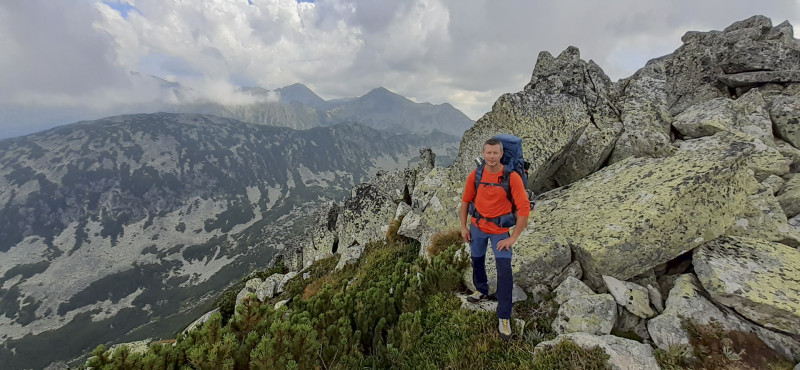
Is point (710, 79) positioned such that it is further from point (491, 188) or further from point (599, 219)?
point (491, 188)

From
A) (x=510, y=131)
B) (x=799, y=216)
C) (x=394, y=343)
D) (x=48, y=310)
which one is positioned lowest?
(x=48, y=310)

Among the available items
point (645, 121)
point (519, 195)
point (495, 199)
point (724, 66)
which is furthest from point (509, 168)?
point (724, 66)

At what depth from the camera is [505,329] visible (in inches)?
284

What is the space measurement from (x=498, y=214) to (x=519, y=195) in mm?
782

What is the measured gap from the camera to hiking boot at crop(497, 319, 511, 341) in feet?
23.5

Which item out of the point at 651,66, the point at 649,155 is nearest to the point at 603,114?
the point at 649,155

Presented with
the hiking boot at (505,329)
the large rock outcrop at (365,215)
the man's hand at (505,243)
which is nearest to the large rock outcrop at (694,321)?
the hiking boot at (505,329)

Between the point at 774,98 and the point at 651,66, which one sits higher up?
the point at 651,66

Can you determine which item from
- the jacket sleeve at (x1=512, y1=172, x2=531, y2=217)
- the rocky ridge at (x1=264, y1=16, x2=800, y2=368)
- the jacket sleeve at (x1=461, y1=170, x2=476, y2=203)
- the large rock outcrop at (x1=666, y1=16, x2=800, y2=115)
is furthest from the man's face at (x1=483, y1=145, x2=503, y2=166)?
the large rock outcrop at (x1=666, y1=16, x2=800, y2=115)

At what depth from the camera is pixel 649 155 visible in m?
11.7

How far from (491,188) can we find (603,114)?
1082 centimetres

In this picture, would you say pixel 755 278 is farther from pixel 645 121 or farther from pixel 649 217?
pixel 645 121

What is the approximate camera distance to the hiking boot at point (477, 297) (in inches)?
355

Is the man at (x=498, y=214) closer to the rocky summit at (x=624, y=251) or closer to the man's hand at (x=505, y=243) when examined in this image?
the man's hand at (x=505, y=243)
